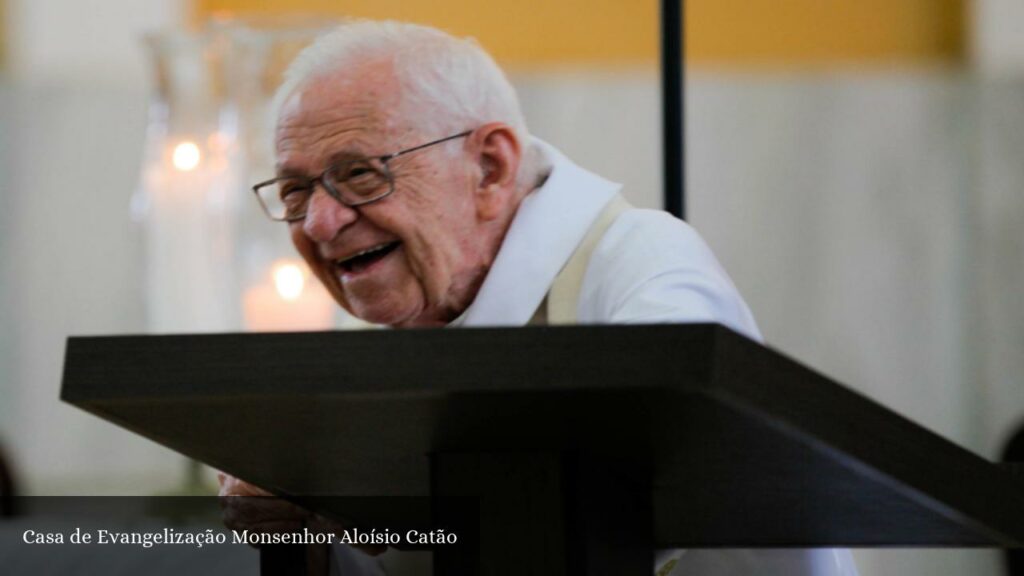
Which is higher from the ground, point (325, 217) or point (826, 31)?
point (826, 31)

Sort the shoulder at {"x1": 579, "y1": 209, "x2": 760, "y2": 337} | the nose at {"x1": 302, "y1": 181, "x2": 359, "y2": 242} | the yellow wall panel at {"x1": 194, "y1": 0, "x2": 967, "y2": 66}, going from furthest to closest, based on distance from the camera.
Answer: the yellow wall panel at {"x1": 194, "y1": 0, "x2": 967, "y2": 66} → the nose at {"x1": 302, "y1": 181, "x2": 359, "y2": 242} → the shoulder at {"x1": 579, "y1": 209, "x2": 760, "y2": 337}

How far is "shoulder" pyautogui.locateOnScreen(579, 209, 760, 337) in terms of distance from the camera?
103 centimetres

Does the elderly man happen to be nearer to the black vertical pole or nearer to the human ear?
the human ear

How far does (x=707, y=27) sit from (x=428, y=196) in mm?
3263

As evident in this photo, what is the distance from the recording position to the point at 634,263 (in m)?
1.20

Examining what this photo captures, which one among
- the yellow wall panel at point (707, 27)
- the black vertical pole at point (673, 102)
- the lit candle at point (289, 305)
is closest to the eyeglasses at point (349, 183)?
the black vertical pole at point (673, 102)

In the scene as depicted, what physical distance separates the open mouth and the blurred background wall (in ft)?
9.58

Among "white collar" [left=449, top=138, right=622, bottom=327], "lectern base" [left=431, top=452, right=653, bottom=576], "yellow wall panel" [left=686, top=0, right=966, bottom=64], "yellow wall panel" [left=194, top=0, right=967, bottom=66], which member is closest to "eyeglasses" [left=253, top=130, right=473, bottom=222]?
"white collar" [left=449, top=138, right=622, bottom=327]

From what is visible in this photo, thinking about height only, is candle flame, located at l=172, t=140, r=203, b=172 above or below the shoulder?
above

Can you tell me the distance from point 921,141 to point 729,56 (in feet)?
1.84

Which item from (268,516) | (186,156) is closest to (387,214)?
(268,516)

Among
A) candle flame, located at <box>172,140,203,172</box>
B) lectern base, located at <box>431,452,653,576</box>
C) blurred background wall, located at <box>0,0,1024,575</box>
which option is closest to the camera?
lectern base, located at <box>431,452,653,576</box>

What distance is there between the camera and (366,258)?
1.37 m

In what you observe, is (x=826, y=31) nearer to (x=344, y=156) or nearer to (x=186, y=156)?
(x=186, y=156)
